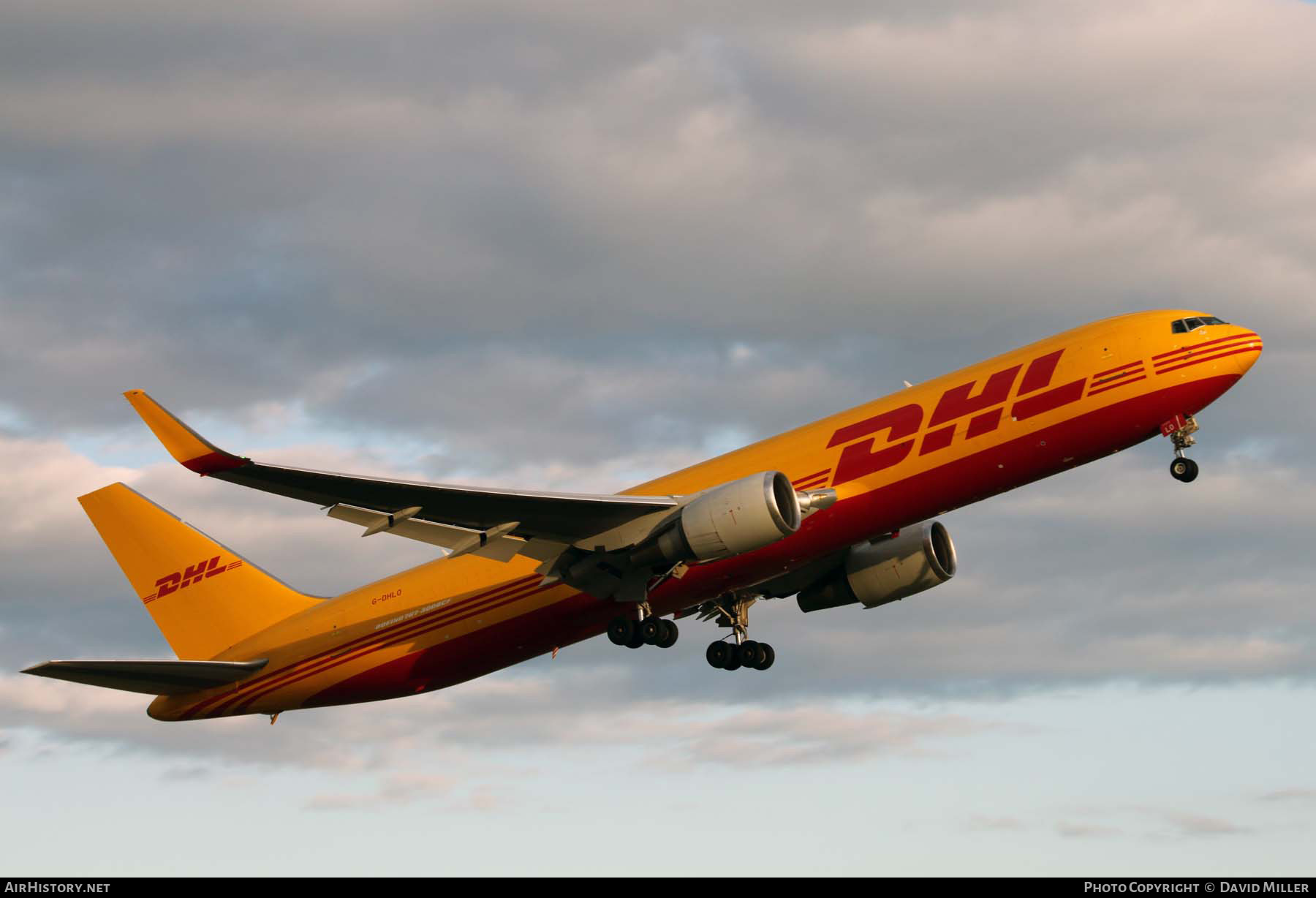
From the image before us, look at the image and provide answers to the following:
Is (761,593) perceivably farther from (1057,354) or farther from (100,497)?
(100,497)

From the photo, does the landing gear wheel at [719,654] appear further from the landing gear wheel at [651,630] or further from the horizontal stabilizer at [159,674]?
the horizontal stabilizer at [159,674]

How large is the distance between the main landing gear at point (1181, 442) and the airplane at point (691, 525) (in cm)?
5

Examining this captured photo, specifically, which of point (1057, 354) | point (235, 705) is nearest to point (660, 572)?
point (1057, 354)

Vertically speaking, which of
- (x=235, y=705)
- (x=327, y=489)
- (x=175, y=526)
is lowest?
(x=235, y=705)

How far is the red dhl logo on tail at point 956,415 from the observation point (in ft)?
113

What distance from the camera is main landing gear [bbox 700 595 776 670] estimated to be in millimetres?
43188

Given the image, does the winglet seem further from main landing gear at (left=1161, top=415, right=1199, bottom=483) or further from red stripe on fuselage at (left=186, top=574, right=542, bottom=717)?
main landing gear at (left=1161, top=415, right=1199, bottom=483)

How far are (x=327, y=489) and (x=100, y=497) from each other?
16.4 meters

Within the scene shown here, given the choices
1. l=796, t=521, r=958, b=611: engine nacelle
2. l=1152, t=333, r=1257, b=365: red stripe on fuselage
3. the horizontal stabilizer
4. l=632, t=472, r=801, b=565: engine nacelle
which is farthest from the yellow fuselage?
l=796, t=521, r=958, b=611: engine nacelle

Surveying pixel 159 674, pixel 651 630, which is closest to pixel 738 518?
pixel 651 630

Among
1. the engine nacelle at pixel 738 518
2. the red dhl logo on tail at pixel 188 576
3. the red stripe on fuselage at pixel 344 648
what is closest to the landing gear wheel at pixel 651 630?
the red stripe on fuselage at pixel 344 648

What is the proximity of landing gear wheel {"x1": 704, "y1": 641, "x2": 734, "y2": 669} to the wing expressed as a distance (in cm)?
862
